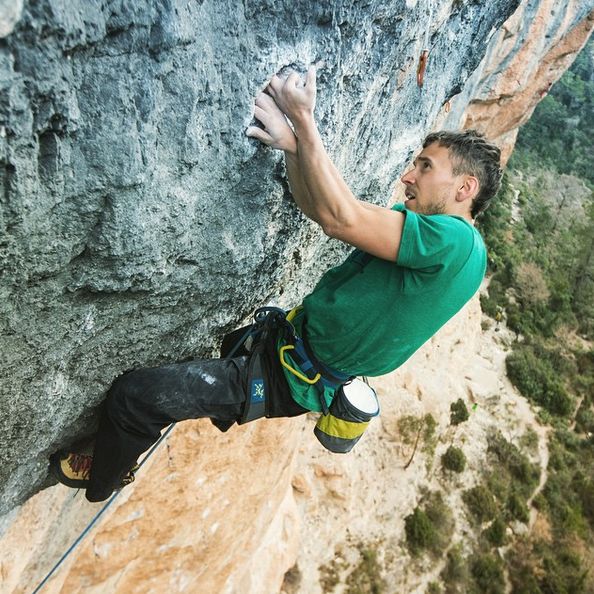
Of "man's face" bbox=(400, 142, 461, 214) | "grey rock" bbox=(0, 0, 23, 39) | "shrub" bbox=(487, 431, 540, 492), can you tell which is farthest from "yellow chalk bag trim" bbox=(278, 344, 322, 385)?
"shrub" bbox=(487, 431, 540, 492)

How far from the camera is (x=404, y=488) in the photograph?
1312 centimetres

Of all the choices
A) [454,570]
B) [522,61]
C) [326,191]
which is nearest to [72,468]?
[326,191]

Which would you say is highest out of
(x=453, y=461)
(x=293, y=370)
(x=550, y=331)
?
(x=293, y=370)

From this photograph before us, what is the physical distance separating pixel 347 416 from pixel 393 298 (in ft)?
2.90

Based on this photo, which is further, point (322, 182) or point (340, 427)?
point (340, 427)

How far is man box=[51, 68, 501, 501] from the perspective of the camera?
197cm

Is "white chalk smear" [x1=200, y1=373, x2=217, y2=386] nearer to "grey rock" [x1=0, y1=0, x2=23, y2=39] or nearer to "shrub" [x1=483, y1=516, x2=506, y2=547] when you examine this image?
"grey rock" [x1=0, y1=0, x2=23, y2=39]

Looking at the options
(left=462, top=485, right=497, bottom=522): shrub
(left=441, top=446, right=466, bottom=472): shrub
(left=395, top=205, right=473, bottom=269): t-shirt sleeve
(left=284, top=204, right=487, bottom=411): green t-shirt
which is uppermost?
(left=395, top=205, right=473, bottom=269): t-shirt sleeve

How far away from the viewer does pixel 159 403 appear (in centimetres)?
246

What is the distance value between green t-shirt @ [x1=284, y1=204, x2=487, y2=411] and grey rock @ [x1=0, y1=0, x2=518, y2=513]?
44cm

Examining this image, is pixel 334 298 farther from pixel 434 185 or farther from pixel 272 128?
pixel 272 128

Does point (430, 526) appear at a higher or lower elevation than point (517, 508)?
higher

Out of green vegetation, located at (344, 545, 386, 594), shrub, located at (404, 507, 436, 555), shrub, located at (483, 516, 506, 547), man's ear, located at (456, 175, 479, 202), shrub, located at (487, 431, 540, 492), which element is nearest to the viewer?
man's ear, located at (456, 175, 479, 202)

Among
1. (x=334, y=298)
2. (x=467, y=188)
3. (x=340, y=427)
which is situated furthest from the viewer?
(x=340, y=427)
